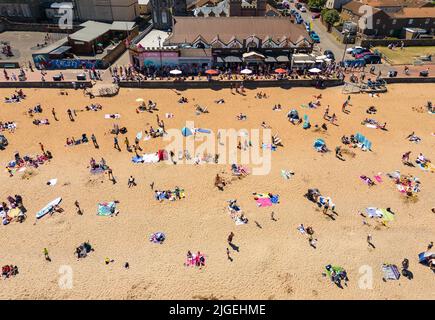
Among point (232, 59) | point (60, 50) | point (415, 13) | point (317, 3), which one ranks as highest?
point (317, 3)

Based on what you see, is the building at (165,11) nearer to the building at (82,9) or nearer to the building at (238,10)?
the building at (238,10)

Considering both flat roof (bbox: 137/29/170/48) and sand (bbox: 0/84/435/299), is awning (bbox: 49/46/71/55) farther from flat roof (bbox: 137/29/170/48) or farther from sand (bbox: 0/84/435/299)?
sand (bbox: 0/84/435/299)

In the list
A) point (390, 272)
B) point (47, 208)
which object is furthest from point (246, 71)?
point (390, 272)

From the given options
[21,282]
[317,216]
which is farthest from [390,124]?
[21,282]

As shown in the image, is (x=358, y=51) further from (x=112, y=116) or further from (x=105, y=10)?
(x=105, y=10)

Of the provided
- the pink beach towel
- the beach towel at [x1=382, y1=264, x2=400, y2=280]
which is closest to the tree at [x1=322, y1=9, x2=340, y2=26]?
the pink beach towel

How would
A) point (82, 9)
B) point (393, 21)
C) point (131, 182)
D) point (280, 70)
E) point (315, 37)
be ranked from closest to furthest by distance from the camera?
point (131, 182) < point (280, 70) < point (315, 37) < point (393, 21) < point (82, 9)
